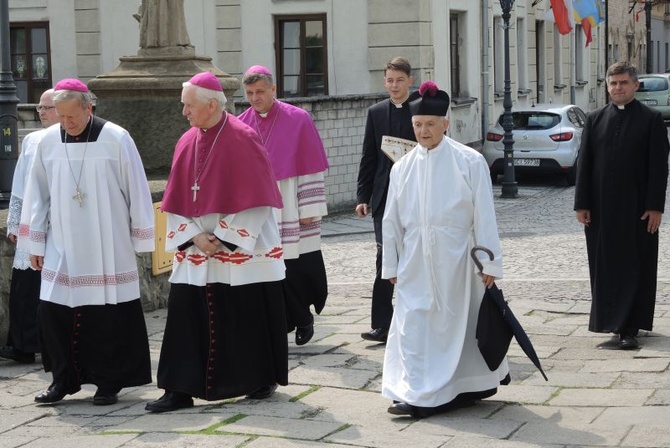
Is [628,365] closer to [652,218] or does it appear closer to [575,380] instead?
[575,380]

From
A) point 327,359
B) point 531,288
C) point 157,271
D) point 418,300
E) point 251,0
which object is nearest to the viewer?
point 418,300

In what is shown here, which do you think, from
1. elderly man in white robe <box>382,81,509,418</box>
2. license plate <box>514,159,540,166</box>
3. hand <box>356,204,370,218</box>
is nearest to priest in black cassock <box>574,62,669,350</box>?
hand <box>356,204,370,218</box>

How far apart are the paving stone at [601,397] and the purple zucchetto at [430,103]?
164 centimetres

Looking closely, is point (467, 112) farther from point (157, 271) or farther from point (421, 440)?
point (421, 440)

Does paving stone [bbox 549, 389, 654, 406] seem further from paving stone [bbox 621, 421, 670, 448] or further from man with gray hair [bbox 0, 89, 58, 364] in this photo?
man with gray hair [bbox 0, 89, 58, 364]

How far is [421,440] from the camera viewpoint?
663 centimetres

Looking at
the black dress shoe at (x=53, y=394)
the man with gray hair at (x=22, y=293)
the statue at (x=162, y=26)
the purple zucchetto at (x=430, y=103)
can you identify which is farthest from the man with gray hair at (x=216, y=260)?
the statue at (x=162, y=26)

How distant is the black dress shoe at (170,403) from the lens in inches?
294

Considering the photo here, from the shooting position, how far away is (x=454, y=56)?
28078mm

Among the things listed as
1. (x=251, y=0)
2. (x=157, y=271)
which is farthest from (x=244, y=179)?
(x=251, y=0)

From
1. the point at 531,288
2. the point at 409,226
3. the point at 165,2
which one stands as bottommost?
the point at 531,288

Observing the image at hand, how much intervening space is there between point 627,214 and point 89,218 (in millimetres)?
3671

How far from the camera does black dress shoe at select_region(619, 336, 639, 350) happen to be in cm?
922

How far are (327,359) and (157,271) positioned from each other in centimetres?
269
